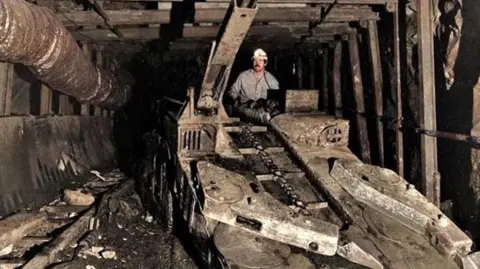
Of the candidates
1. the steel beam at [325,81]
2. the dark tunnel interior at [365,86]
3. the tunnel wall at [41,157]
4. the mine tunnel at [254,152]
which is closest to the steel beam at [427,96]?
the mine tunnel at [254,152]

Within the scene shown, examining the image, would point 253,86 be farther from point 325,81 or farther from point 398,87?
point 398,87

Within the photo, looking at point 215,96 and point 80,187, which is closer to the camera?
point 215,96

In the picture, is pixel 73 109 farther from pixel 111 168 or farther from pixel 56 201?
pixel 56 201

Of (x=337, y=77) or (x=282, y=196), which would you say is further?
(x=337, y=77)

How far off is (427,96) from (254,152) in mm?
1928

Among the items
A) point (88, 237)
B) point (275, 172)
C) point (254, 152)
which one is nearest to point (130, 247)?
point (88, 237)

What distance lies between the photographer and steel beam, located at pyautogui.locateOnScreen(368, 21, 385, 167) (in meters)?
5.93

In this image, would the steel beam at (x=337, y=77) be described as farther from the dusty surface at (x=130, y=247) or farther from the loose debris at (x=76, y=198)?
the loose debris at (x=76, y=198)

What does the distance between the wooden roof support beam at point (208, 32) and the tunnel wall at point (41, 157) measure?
4.35 ft

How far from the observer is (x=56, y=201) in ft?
17.4

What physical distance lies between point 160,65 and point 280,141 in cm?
734

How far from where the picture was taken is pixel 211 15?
17.4ft

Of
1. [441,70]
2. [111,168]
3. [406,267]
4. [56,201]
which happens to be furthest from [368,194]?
[111,168]

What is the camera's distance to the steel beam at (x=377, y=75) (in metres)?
5.93
